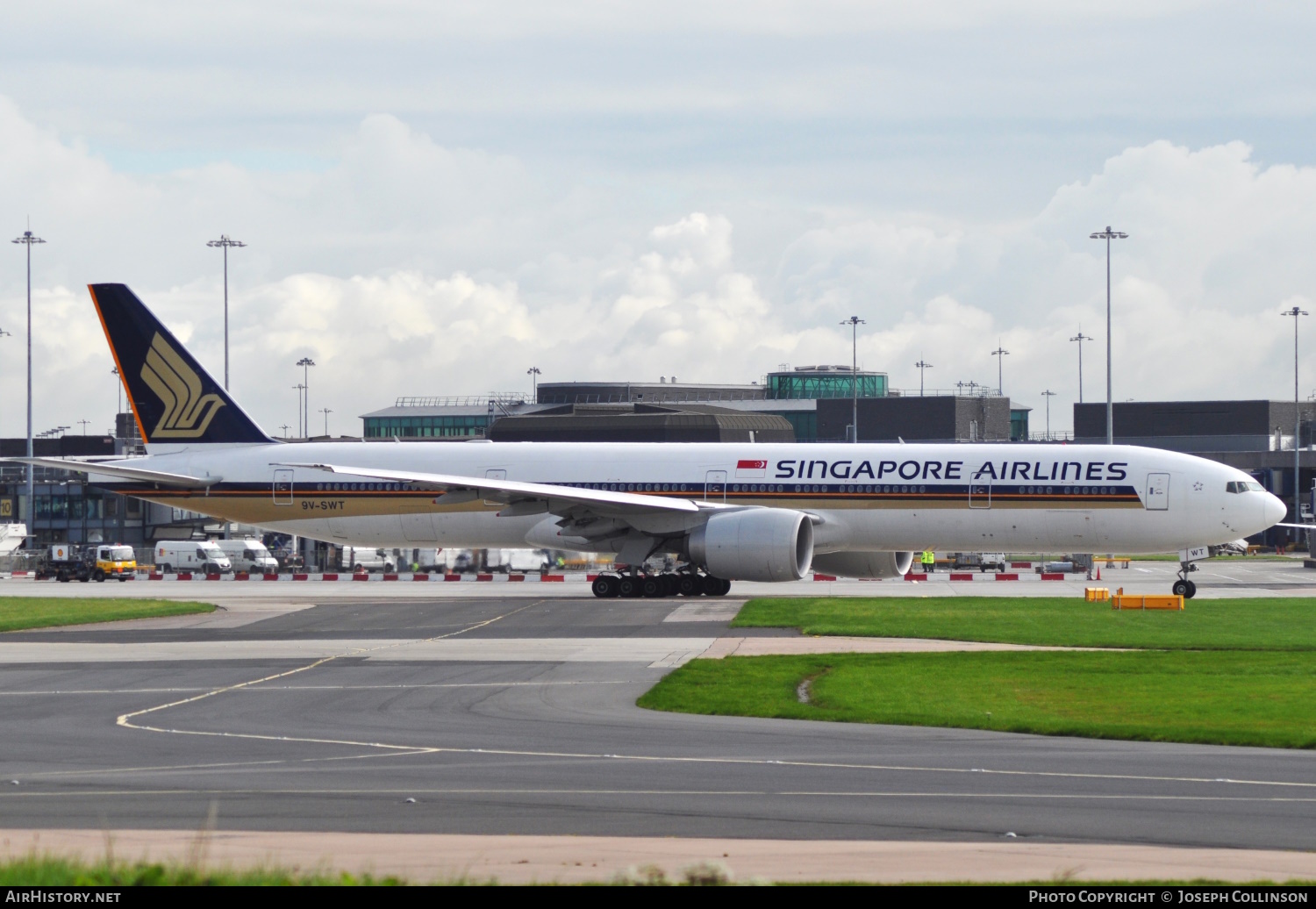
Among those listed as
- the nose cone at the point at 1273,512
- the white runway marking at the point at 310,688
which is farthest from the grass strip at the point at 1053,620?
the white runway marking at the point at 310,688

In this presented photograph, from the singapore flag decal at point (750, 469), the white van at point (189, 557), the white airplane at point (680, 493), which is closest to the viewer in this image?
the white airplane at point (680, 493)

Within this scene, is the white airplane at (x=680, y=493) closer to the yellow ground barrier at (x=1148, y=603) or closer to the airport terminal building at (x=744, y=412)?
the yellow ground barrier at (x=1148, y=603)

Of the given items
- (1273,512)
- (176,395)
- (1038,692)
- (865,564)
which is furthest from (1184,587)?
(176,395)

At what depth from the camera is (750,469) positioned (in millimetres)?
43281

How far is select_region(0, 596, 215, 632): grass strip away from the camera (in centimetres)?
3626

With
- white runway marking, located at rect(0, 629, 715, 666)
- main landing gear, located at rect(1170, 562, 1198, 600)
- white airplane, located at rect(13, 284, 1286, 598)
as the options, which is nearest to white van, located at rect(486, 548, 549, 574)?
white airplane, located at rect(13, 284, 1286, 598)

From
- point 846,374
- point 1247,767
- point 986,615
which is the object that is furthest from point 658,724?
point 846,374

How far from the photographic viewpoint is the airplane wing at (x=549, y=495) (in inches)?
1575

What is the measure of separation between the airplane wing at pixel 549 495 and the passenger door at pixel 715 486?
120 cm

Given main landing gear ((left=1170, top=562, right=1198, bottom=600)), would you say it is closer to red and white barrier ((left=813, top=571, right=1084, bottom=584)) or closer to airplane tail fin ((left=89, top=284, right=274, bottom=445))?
red and white barrier ((left=813, top=571, right=1084, bottom=584))

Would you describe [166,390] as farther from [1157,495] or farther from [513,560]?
[1157,495]

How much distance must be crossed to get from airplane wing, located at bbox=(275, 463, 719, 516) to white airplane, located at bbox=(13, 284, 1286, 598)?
8 centimetres
